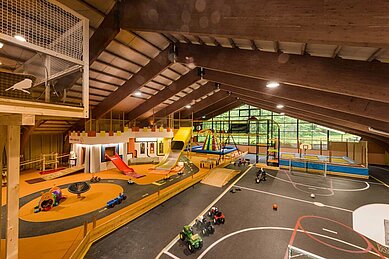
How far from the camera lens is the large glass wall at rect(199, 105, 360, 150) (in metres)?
16.0

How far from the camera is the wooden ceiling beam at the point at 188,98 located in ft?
41.3

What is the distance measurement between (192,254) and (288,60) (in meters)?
5.34

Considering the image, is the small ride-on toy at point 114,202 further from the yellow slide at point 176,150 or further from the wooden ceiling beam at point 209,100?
the wooden ceiling beam at point 209,100

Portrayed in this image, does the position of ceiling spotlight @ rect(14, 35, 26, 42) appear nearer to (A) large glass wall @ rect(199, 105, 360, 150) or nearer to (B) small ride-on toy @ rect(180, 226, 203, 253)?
(B) small ride-on toy @ rect(180, 226, 203, 253)

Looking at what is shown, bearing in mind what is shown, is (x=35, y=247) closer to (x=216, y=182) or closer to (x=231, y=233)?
(x=231, y=233)

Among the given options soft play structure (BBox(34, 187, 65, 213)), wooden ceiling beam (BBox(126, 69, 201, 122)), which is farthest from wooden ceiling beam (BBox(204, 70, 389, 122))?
soft play structure (BBox(34, 187, 65, 213))

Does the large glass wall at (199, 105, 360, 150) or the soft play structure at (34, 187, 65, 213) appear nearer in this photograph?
the soft play structure at (34, 187, 65, 213)

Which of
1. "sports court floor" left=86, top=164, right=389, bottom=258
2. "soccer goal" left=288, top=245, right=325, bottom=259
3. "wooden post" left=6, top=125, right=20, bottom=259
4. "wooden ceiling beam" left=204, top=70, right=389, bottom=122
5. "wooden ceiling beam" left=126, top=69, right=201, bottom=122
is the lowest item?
"sports court floor" left=86, top=164, right=389, bottom=258

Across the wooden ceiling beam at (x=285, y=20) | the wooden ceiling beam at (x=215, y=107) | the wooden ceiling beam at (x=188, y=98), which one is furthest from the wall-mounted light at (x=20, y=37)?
the wooden ceiling beam at (x=215, y=107)

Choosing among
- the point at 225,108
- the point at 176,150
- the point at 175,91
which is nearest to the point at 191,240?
the point at 176,150

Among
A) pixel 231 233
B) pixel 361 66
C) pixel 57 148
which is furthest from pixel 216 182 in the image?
pixel 57 148

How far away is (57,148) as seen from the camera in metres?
12.8

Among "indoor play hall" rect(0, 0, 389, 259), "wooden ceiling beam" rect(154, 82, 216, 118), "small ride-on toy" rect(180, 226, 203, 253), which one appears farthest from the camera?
"wooden ceiling beam" rect(154, 82, 216, 118)

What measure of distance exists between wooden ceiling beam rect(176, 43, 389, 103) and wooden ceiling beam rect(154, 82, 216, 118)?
6072 millimetres
